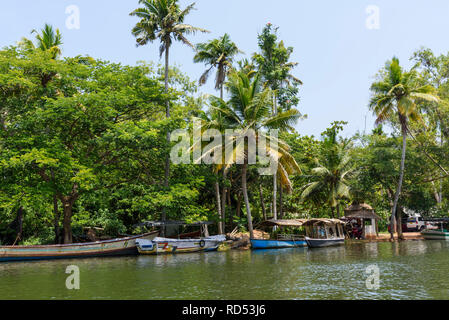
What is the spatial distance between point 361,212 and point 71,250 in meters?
26.0

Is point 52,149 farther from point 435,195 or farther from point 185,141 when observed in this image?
point 435,195

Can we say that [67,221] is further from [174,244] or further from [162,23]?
[162,23]

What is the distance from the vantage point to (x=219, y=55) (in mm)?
34438

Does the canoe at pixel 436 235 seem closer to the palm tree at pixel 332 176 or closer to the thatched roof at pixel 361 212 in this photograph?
the thatched roof at pixel 361 212

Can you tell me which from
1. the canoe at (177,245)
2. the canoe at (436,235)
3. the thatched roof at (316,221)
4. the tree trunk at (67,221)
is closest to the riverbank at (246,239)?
the canoe at (436,235)

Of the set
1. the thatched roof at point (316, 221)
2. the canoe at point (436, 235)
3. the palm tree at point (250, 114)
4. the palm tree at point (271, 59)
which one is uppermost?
the palm tree at point (271, 59)

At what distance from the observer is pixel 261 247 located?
1049 inches

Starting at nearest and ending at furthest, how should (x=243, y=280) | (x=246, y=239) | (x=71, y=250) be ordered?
(x=243, y=280) → (x=71, y=250) → (x=246, y=239)

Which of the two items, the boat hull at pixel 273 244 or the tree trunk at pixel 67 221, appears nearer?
the tree trunk at pixel 67 221

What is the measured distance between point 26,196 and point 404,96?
29701mm

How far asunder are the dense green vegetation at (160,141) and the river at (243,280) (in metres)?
7.68

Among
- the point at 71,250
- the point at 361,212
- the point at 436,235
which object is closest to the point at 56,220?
the point at 71,250

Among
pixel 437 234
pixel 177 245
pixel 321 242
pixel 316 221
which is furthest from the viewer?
pixel 437 234

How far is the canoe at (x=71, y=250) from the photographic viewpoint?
852 inches
